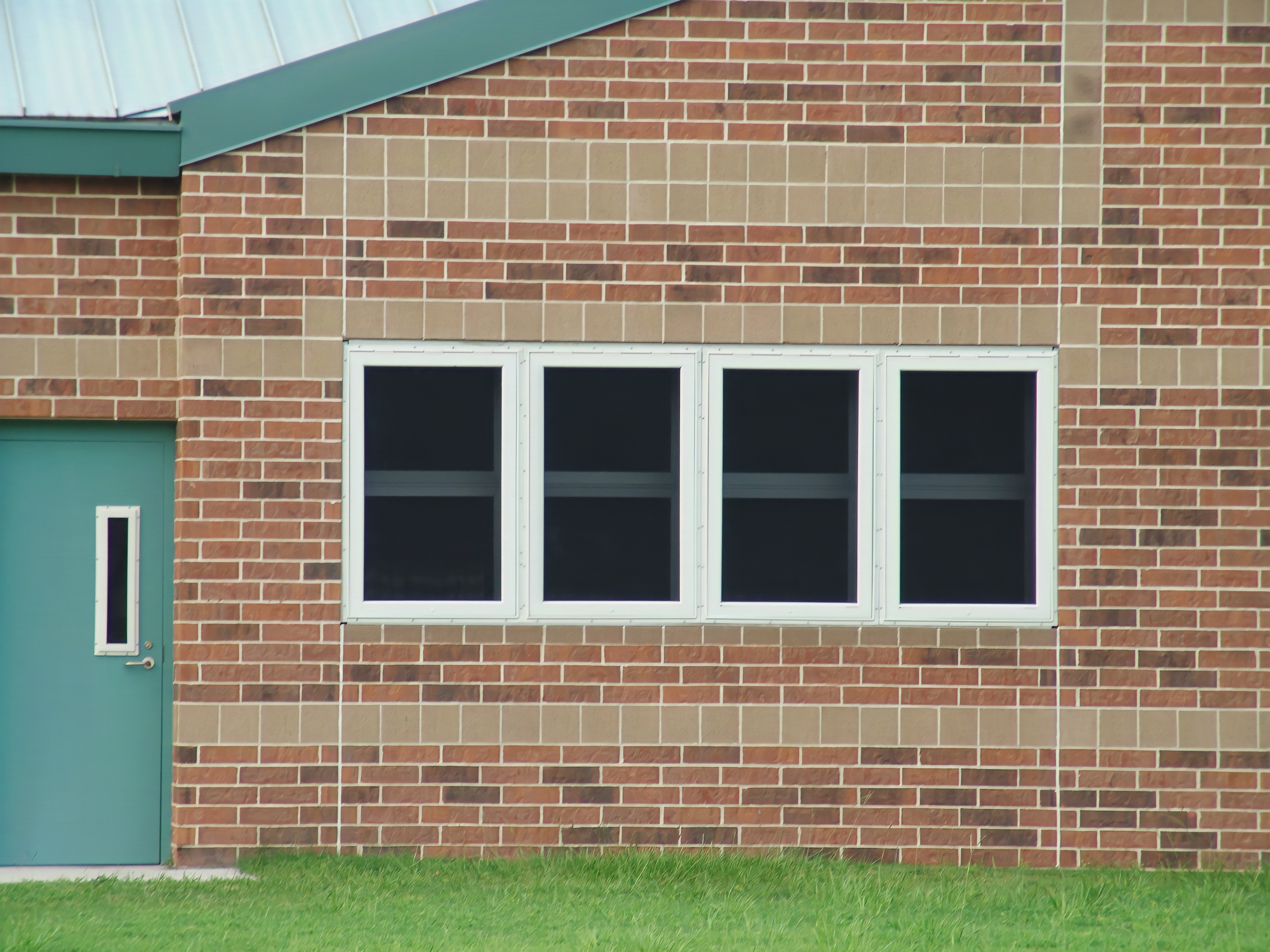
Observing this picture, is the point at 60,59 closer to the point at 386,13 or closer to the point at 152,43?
the point at 152,43

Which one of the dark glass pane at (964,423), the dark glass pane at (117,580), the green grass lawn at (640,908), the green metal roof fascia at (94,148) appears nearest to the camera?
the green grass lawn at (640,908)

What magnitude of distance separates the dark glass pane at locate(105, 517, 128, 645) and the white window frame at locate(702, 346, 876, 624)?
3.37 metres

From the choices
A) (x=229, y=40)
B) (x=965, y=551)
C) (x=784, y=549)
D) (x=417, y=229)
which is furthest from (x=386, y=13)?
(x=965, y=551)

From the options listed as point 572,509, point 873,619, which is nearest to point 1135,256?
point 873,619

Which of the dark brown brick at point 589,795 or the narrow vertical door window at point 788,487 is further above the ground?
the narrow vertical door window at point 788,487

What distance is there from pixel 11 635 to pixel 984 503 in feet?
18.8

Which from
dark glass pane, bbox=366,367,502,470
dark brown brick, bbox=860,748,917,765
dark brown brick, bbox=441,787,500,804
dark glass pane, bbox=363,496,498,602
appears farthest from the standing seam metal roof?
dark brown brick, bbox=860,748,917,765

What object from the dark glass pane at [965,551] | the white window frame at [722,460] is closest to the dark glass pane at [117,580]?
the white window frame at [722,460]

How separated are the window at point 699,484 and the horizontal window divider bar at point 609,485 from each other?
0.01 meters

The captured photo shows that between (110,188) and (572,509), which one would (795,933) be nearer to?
(572,509)

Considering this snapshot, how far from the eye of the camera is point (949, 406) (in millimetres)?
7883

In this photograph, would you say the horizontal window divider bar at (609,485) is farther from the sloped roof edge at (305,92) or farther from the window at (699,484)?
the sloped roof edge at (305,92)

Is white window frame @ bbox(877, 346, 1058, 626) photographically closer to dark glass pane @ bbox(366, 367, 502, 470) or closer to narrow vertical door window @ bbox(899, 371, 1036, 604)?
narrow vertical door window @ bbox(899, 371, 1036, 604)

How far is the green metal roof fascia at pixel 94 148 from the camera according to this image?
7.26m
